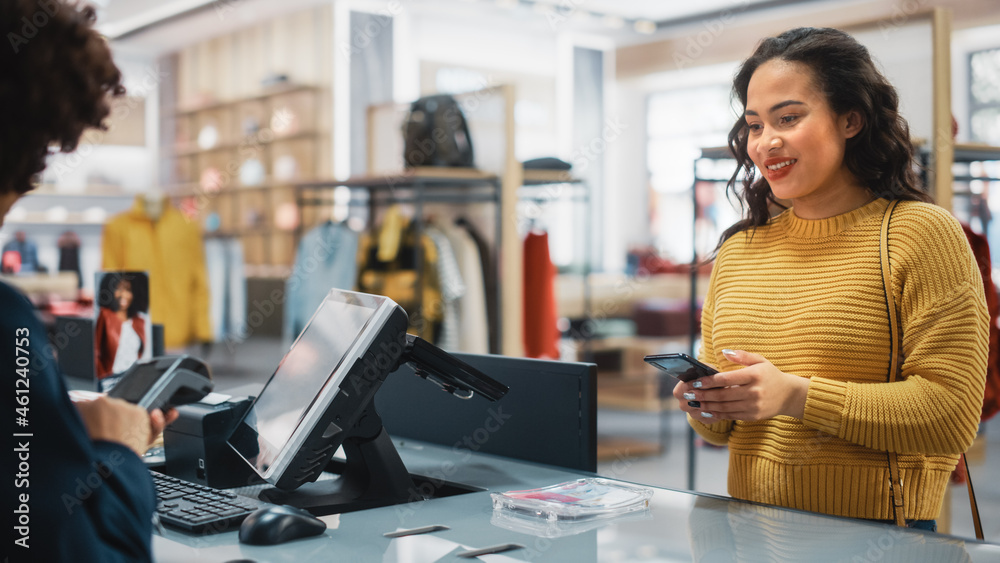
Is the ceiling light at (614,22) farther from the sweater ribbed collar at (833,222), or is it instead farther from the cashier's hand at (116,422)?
the cashier's hand at (116,422)

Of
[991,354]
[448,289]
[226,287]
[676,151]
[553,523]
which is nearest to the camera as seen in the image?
[553,523]

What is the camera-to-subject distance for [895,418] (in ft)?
4.32

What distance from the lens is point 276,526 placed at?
3.84ft

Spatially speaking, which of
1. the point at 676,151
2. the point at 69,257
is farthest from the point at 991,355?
the point at 676,151

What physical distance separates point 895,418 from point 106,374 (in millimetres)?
1678

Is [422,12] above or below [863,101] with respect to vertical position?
above

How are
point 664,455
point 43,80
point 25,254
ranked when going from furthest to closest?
1. point 25,254
2. point 664,455
3. point 43,80

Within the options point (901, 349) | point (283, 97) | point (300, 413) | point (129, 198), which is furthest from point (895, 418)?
point (129, 198)

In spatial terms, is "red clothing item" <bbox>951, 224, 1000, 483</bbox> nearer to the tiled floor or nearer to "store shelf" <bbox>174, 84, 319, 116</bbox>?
the tiled floor

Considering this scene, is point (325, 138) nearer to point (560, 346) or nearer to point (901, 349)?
point (560, 346)

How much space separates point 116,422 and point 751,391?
2.80ft

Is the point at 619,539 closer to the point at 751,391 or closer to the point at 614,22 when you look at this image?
the point at 751,391

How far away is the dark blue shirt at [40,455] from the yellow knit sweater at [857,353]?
0.99m

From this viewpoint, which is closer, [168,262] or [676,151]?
[168,262]
